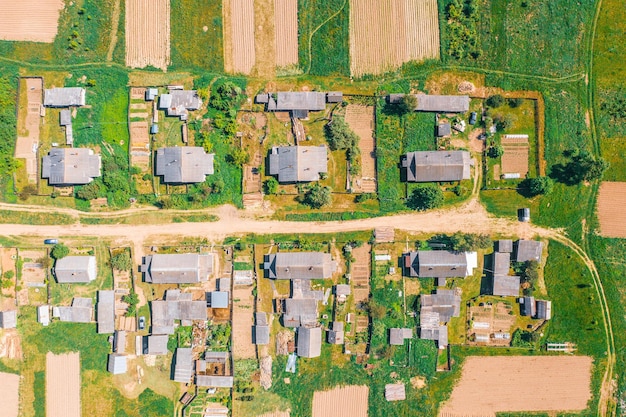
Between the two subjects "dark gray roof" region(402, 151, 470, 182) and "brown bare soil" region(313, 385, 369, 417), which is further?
"brown bare soil" region(313, 385, 369, 417)

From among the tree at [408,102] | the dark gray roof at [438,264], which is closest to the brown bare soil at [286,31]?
the tree at [408,102]

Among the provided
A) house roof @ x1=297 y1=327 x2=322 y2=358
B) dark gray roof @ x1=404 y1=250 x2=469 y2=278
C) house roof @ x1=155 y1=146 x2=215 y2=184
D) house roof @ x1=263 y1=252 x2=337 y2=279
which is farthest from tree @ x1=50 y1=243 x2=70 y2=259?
A: dark gray roof @ x1=404 y1=250 x2=469 y2=278

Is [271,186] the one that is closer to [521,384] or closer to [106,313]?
[106,313]

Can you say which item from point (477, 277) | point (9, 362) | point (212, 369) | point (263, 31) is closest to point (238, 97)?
point (263, 31)

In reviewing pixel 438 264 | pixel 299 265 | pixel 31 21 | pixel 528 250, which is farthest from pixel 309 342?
pixel 31 21

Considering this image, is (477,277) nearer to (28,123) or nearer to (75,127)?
(75,127)

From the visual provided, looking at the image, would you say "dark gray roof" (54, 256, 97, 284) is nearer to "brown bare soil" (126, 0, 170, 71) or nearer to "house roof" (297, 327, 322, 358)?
"brown bare soil" (126, 0, 170, 71)
